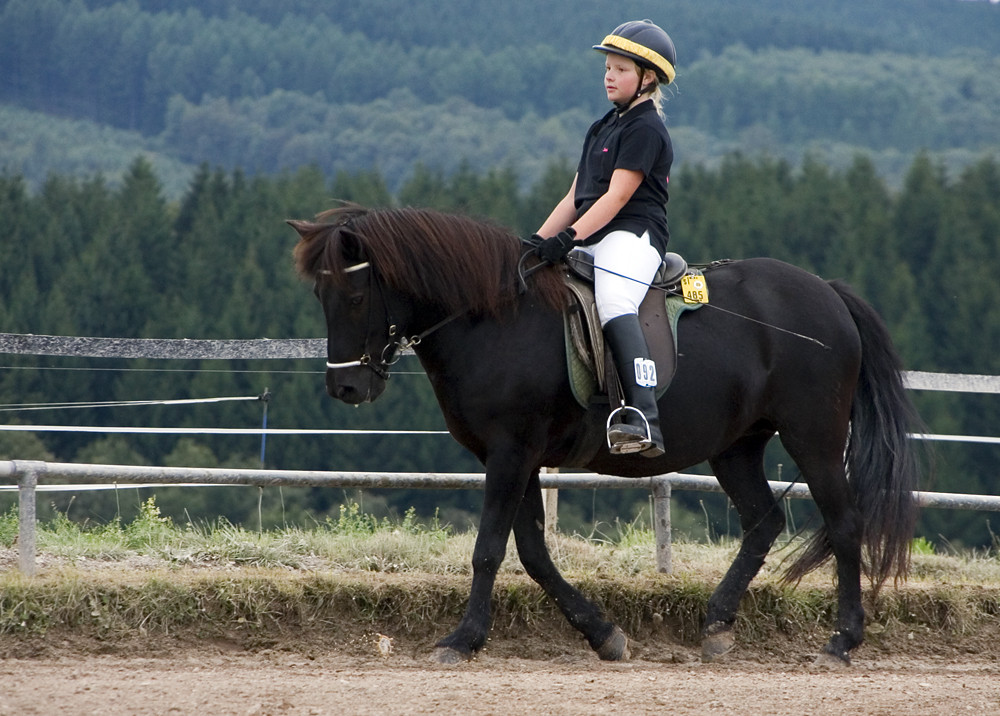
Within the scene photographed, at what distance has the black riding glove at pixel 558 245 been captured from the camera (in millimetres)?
5465

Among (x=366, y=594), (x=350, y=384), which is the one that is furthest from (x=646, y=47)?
(x=366, y=594)

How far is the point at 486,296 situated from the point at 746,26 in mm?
156670

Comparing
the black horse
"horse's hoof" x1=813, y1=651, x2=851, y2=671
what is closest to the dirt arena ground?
"horse's hoof" x1=813, y1=651, x2=851, y2=671

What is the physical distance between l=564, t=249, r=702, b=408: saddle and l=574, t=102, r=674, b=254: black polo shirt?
0.56ft

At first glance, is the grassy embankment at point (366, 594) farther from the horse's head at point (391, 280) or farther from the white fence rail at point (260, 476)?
the horse's head at point (391, 280)

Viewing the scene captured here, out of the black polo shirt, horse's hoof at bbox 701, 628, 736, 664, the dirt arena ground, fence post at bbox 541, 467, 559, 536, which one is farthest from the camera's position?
fence post at bbox 541, 467, 559, 536

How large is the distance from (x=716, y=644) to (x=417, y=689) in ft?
7.23

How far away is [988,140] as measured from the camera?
11719cm

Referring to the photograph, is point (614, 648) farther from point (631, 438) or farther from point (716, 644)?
point (631, 438)

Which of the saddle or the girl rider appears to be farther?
the saddle

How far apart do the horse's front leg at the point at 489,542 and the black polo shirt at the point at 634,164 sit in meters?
1.22

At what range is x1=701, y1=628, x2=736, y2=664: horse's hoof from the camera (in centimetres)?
602

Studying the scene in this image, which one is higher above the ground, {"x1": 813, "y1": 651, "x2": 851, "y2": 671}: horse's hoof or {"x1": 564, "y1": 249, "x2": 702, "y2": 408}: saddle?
{"x1": 564, "y1": 249, "x2": 702, "y2": 408}: saddle

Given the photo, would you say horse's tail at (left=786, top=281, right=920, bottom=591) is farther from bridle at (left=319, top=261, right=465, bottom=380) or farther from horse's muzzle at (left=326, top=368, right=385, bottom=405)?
horse's muzzle at (left=326, top=368, right=385, bottom=405)
